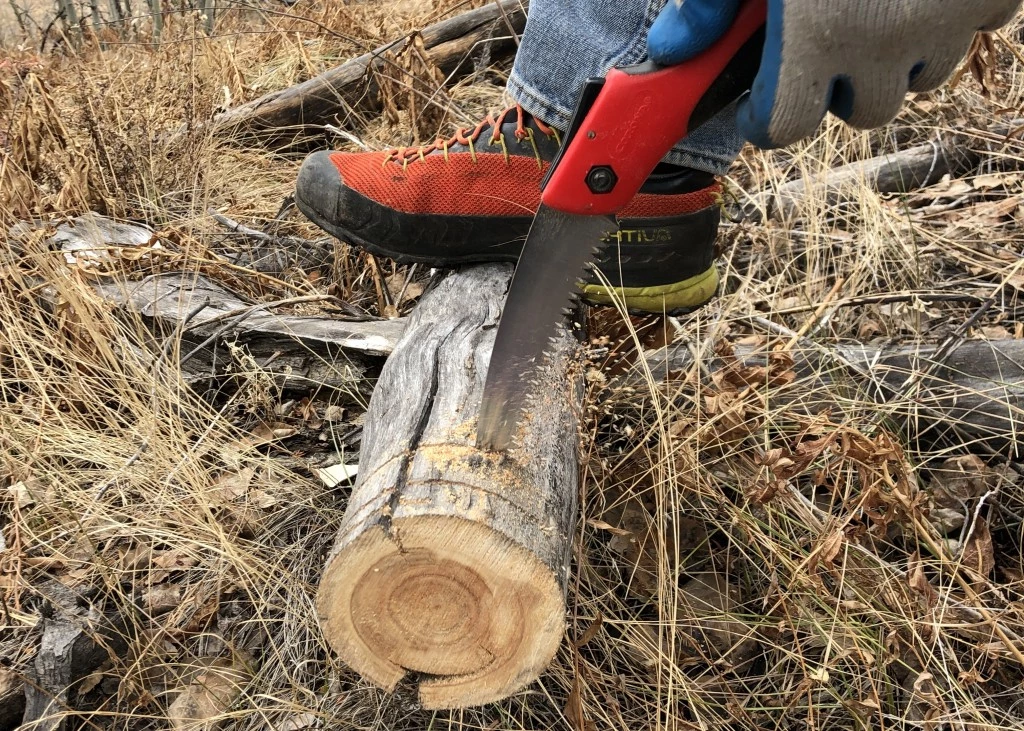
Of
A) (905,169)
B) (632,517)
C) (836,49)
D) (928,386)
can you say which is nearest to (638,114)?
(836,49)

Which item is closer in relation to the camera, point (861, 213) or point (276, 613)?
point (276, 613)

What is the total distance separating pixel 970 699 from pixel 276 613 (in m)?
1.42

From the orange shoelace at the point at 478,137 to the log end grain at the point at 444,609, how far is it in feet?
3.22

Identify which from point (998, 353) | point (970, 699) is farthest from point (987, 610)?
point (998, 353)

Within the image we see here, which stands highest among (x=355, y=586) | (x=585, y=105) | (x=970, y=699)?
(x=585, y=105)

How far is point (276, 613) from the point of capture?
1.82 metres

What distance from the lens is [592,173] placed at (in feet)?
4.63

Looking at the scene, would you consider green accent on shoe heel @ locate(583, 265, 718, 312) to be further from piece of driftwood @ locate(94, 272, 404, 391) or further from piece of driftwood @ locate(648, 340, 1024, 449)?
piece of driftwood @ locate(94, 272, 404, 391)

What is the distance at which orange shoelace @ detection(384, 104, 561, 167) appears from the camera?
1.85m

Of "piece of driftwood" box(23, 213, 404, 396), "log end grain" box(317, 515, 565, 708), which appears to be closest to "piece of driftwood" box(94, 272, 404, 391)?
"piece of driftwood" box(23, 213, 404, 396)

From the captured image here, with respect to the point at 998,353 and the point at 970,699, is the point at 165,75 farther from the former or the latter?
the point at 970,699

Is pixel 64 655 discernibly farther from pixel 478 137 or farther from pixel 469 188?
pixel 478 137

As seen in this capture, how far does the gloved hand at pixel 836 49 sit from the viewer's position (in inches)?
44.3

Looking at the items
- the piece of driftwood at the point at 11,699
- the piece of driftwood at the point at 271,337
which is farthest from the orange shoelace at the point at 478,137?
the piece of driftwood at the point at 11,699
